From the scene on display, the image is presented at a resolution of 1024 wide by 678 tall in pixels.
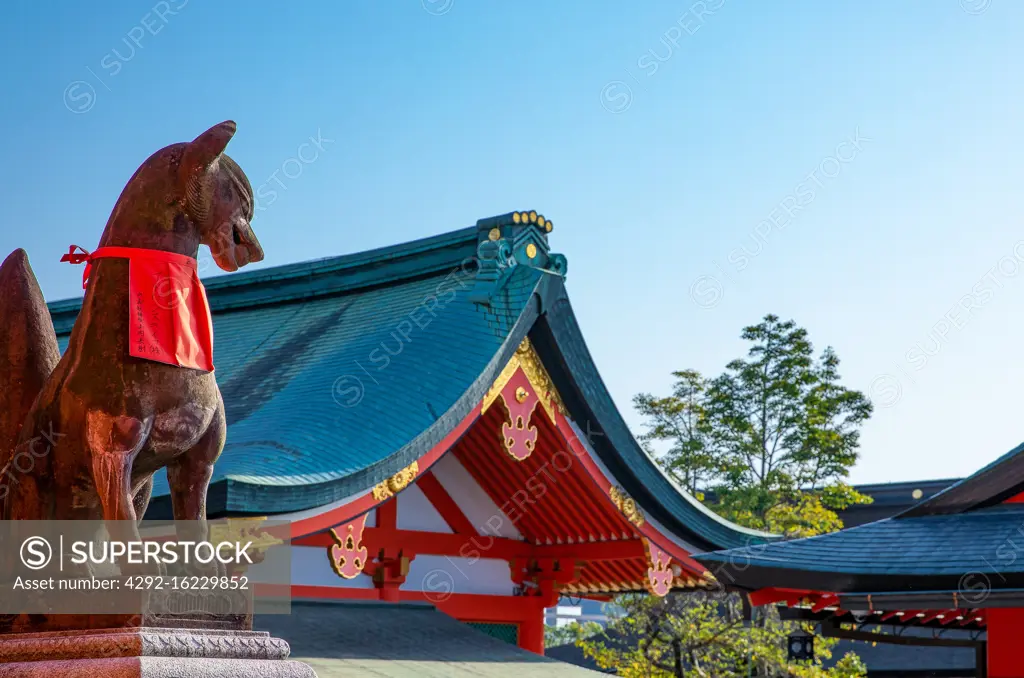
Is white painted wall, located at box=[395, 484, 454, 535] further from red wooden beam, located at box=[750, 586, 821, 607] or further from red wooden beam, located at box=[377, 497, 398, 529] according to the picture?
red wooden beam, located at box=[750, 586, 821, 607]

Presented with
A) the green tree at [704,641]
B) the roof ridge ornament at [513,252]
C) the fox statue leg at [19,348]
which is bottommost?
the green tree at [704,641]

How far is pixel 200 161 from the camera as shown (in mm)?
4395

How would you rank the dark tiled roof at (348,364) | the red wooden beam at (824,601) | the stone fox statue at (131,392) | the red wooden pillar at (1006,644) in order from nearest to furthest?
the stone fox statue at (131,392)
the dark tiled roof at (348,364)
the red wooden pillar at (1006,644)
the red wooden beam at (824,601)

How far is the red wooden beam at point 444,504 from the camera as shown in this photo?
11.3 metres

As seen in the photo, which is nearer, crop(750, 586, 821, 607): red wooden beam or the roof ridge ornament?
crop(750, 586, 821, 607): red wooden beam

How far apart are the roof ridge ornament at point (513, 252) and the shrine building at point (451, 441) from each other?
0.01 meters

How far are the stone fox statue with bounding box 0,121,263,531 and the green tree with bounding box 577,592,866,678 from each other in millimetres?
11361

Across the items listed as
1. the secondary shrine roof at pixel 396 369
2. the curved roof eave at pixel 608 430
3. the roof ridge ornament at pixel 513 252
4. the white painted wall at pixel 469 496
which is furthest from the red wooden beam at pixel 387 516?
the roof ridge ornament at pixel 513 252

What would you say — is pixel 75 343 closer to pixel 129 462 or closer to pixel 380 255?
pixel 129 462

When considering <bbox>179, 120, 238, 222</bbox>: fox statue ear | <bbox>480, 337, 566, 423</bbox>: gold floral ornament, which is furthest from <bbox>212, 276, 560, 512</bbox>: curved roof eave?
<bbox>179, 120, 238, 222</bbox>: fox statue ear

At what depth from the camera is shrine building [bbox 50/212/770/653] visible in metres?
8.80

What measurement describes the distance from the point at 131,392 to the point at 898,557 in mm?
6589

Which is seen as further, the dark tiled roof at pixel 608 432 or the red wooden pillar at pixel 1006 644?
the dark tiled roof at pixel 608 432

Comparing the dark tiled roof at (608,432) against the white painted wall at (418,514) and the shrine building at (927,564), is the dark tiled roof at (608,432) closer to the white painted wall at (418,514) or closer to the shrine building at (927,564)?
the shrine building at (927,564)
